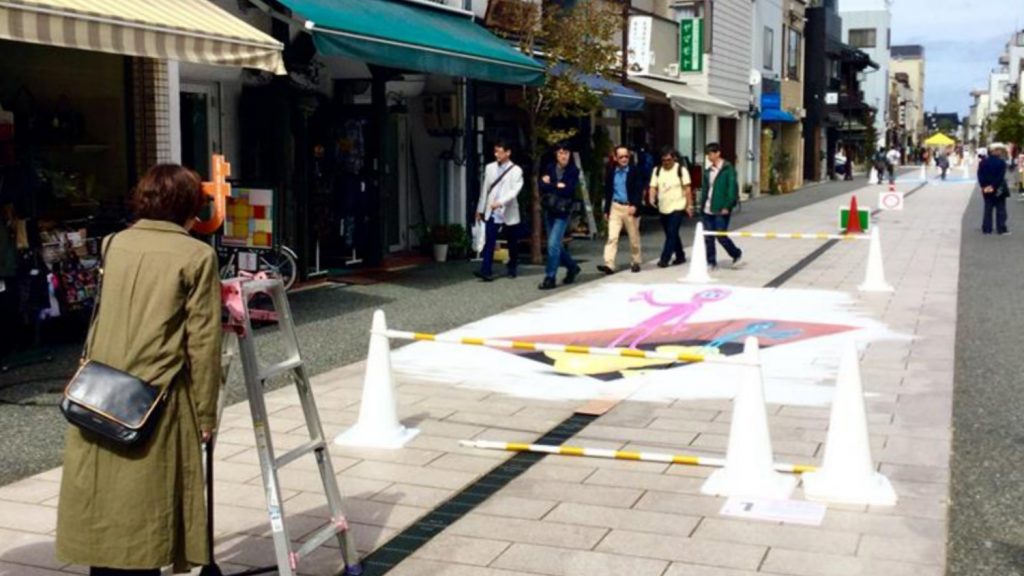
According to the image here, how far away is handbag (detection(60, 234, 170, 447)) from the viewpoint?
3613mm

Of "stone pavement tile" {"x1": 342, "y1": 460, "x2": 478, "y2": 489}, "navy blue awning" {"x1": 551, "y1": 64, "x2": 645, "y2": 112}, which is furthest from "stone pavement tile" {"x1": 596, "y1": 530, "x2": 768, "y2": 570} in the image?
"navy blue awning" {"x1": 551, "y1": 64, "x2": 645, "y2": 112}

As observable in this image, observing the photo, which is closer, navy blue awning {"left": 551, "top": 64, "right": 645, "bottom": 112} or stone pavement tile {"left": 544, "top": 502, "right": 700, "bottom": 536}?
stone pavement tile {"left": 544, "top": 502, "right": 700, "bottom": 536}

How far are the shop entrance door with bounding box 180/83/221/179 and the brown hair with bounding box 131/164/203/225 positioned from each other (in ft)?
30.4

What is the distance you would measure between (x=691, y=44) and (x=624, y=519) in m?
26.8

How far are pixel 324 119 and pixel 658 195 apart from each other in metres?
4.60

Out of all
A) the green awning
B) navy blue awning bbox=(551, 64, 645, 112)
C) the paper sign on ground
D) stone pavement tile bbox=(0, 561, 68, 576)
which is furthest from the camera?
navy blue awning bbox=(551, 64, 645, 112)

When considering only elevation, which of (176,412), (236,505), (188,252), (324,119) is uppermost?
(324,119)

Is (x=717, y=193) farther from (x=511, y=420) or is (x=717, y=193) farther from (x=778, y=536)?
(x=778, y=536)

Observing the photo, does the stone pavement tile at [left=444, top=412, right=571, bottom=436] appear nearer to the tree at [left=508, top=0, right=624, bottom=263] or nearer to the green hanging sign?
the tree at [left=508, top=0, right=624, bottom=263]

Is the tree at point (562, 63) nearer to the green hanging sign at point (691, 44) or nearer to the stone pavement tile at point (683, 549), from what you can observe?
the stone pavement tile at point (683, 549)

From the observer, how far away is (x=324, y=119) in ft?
50.1

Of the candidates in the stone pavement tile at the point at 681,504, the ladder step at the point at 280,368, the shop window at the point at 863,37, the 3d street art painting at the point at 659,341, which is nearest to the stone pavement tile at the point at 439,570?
the ladder step at the point at 280,368

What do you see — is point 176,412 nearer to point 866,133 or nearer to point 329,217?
point 329,217

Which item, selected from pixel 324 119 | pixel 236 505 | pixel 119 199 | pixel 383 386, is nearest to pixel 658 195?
pixel 324 119
